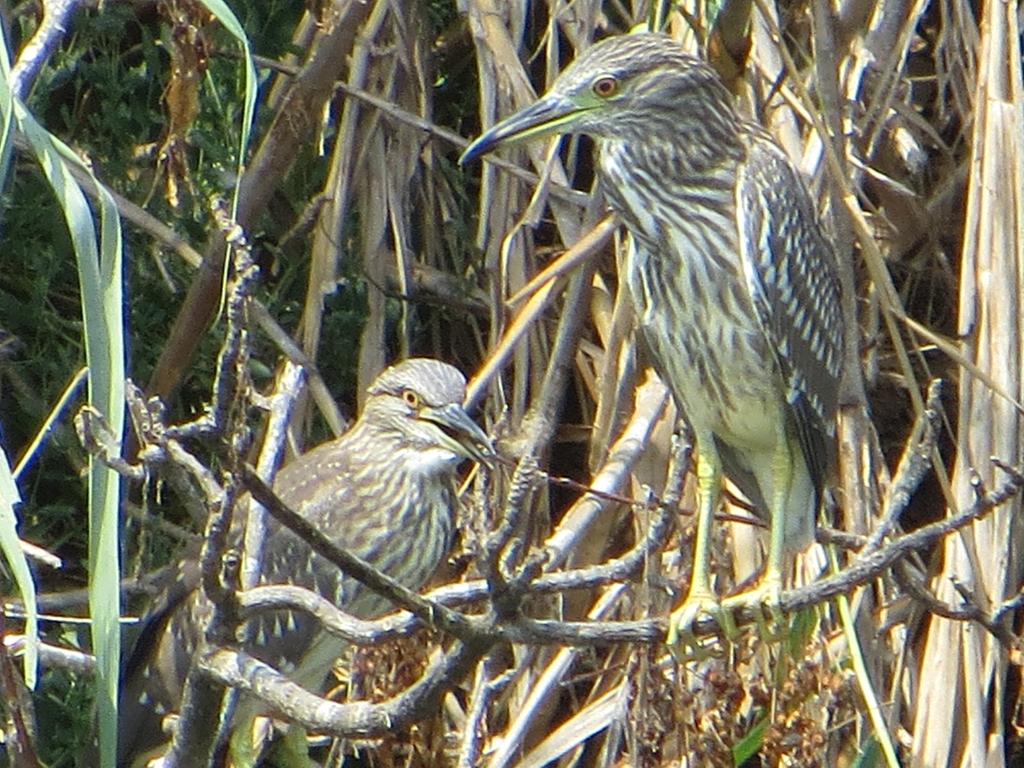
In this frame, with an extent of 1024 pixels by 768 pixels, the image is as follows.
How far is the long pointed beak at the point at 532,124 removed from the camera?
277 centimetres

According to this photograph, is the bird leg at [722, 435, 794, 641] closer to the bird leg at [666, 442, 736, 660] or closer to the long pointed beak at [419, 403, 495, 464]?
the bird leg at [666, 442, 736, 660]

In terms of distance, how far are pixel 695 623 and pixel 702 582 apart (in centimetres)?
25

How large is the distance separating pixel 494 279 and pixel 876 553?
1561 mm

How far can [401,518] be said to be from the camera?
3.79 m

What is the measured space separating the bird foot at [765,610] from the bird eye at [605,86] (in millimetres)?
778

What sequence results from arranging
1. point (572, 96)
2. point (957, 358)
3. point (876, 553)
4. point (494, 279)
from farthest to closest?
point (494, 279)
point (957, 358)
point (572, 96)
point (876, 553)

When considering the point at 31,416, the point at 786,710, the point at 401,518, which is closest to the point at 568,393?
the point at 401,518

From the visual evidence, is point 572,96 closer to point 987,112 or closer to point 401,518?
point 987,112

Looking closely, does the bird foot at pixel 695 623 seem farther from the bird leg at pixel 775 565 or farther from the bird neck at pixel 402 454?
the bird neck at pixel 402 454

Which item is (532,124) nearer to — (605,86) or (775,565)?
(605,86)

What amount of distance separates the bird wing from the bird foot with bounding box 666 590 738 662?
37 centimetres

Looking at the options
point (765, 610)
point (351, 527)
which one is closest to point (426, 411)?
point (351, 527)

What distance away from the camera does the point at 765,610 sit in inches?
106

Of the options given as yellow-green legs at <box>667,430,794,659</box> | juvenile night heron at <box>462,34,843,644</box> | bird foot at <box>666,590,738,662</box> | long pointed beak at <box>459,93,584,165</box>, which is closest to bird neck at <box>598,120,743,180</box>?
juvenile night heron at <box>462,34,843,644</box>
